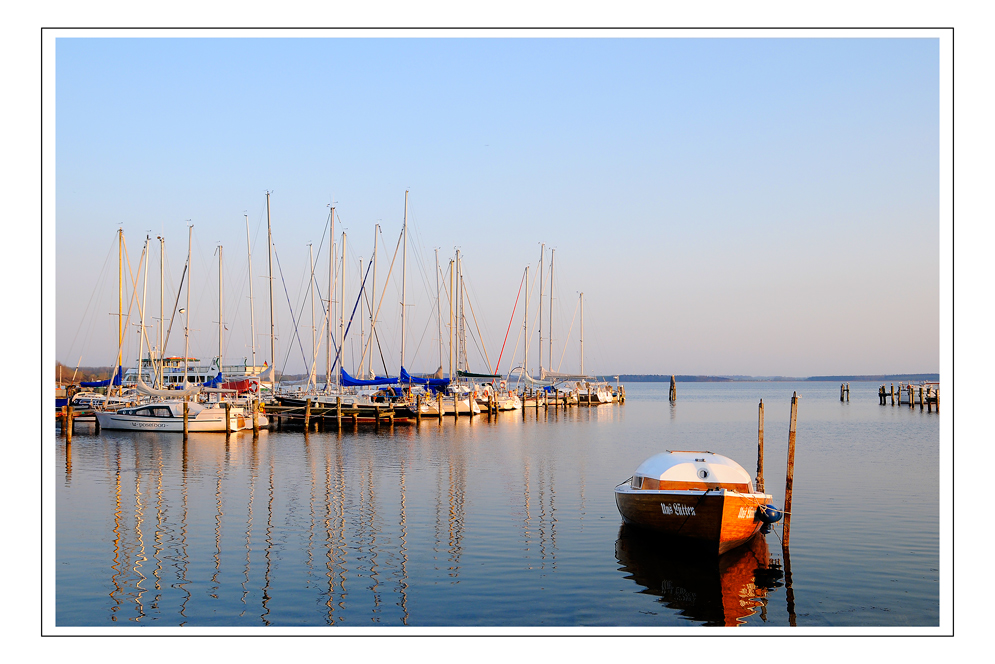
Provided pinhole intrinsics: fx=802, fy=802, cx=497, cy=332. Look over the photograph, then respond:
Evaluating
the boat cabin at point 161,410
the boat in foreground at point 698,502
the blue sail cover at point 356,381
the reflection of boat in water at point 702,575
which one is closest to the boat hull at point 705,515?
the boat in foreground at point 698,502

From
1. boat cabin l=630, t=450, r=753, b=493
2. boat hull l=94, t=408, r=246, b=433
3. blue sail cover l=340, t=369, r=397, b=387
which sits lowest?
boat hull l=94, t=408, r=246, b=433

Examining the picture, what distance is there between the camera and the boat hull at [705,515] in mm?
18656

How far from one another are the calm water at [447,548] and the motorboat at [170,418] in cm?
1151

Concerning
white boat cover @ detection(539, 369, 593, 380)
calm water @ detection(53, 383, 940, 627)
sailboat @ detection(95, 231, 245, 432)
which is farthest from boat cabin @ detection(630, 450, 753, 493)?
white boat cover @ detection(539, 369, 593, 380)

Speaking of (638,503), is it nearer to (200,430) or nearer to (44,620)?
(44,620)

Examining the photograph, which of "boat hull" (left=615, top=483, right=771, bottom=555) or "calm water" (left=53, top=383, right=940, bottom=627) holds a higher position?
"boat hull" (left=615, top=483, right=771, bottom=555)

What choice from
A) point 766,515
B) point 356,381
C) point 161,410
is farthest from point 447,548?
point 356,381

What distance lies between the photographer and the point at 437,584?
640 inches

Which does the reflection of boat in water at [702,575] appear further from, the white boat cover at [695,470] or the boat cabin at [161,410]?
the boat cabin at [161,410]

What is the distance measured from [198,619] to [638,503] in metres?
10.9

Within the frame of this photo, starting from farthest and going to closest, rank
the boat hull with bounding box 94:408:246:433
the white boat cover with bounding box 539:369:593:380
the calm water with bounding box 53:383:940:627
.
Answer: the white boat cover with bounding box 539:369:593:380 < the boat hull with bounding box 94:408:246:433 < the calm water with bounding box 53:383:940:627

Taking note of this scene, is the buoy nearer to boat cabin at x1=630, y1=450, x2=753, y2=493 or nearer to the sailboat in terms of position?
boat cabin at x1=630, y1=450, x2=753, y2=493

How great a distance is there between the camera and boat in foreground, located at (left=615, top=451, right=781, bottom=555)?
18719 mm
